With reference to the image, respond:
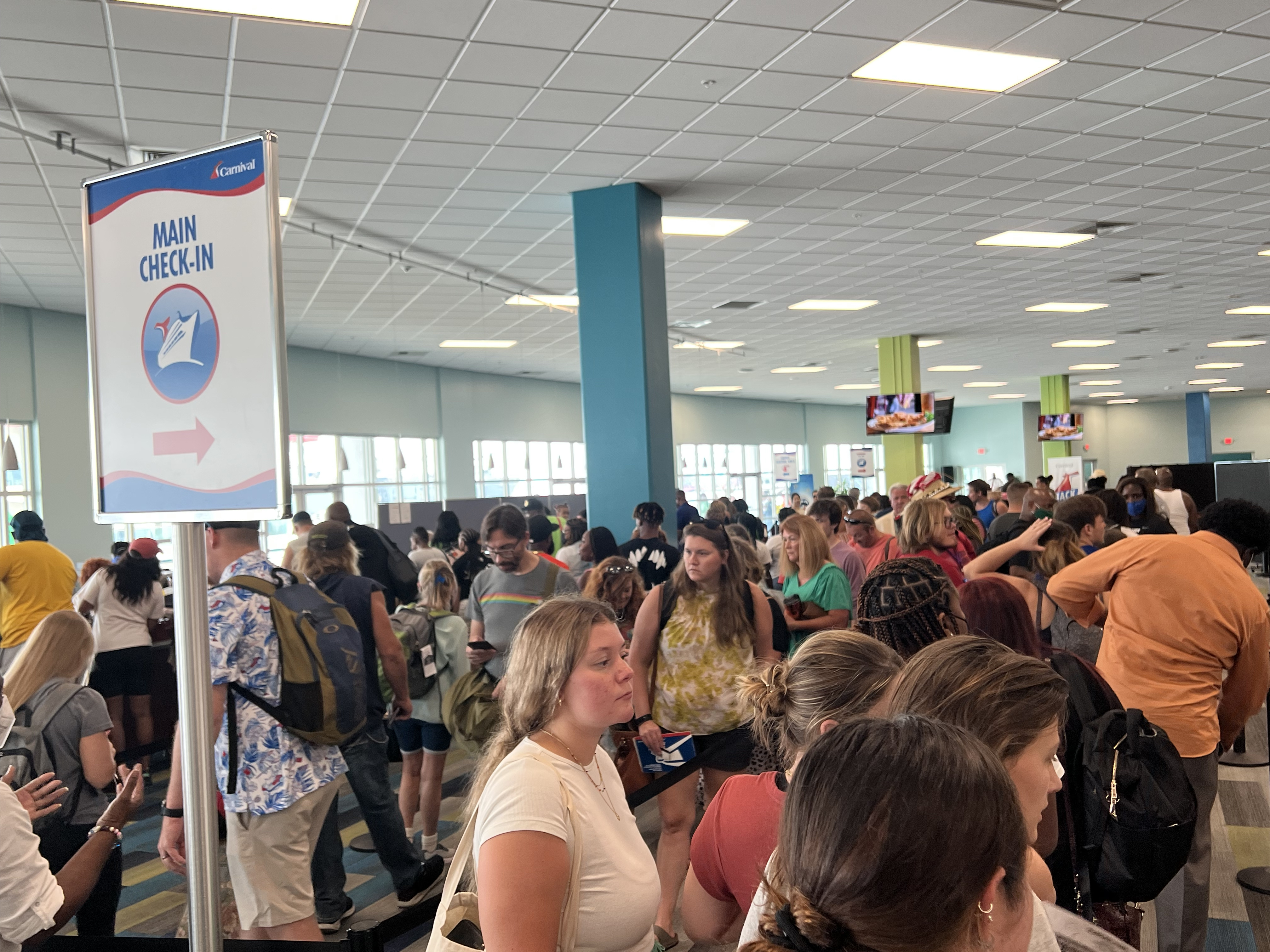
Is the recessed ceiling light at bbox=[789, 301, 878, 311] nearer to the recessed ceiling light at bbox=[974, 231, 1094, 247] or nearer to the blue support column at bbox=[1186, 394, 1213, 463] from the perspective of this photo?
the recessed ceiling light at bbox=[974, 231, 1094, 247]

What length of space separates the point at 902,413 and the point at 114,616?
36.2 feet

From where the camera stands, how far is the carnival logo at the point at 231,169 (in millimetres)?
1261

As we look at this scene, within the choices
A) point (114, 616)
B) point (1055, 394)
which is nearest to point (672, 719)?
point (114, 616)

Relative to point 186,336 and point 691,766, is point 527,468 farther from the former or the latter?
point 186,336

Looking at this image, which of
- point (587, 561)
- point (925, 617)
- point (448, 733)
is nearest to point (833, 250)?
point (587, 561)

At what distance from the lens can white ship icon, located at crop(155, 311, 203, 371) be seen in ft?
4.33

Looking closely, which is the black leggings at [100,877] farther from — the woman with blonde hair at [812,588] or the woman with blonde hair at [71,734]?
the woman with blonde hair at [812,588]

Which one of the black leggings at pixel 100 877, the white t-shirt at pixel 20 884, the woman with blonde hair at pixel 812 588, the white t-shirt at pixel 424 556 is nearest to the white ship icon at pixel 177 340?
the white t-shirt at pixel 20 884

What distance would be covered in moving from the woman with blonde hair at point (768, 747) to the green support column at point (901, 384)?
14216 millimetres

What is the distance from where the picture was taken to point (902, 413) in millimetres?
14250

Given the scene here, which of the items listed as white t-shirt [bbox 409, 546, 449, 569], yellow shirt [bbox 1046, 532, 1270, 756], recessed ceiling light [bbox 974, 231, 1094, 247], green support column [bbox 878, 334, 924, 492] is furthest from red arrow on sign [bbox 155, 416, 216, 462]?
A: green support column [bbox 878, 334, 924, 492]

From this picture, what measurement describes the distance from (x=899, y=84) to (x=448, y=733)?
14.5ft

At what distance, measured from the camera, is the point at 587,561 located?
6629 mm

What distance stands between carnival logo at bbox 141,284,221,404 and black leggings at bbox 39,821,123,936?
2.27m
